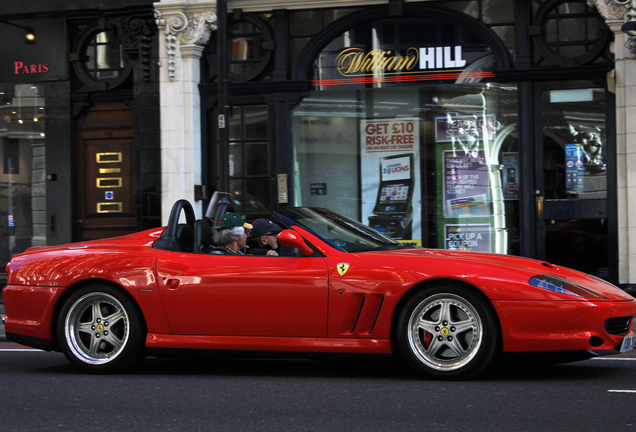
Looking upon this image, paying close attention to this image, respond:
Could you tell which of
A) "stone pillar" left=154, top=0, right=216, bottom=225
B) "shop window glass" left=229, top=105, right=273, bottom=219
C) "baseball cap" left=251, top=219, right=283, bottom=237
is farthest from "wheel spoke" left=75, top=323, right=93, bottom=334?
"shop window glass" left=229, top=105, right=273, bottom=219

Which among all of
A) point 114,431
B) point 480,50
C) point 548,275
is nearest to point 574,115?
point 480,50

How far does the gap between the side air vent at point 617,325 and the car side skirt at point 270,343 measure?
4.65ft

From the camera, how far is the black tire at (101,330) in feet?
19.4

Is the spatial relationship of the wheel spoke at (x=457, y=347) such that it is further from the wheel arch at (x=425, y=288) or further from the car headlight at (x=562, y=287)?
the car headlight at (x=562, y=287)

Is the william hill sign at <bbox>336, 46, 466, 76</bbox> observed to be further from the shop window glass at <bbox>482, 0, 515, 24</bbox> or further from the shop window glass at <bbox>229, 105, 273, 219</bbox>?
the shop window glass at <bbox>229, 105, 273, 219</bbox>

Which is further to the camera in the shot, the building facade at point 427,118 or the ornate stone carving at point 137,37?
the ornate stone carving at point 137,37

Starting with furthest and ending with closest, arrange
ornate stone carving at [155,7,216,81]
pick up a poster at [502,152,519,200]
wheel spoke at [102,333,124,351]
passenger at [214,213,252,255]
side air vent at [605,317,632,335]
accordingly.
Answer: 1. ornate stone carving at [155,7,216,81]
2. pick up a poster at [502,152,519,200]
3. passenger at [214,213,252,255]
4. wheel spoke at [102,333,124,351]
5. side air vent at [605,317,632,335]

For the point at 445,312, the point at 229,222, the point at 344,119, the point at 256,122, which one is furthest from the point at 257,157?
the point at 445,312

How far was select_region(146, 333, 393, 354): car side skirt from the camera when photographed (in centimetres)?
543

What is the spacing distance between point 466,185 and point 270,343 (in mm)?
7165

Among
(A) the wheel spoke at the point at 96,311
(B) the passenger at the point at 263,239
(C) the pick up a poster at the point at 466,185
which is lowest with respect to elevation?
(A) the wheel spoke at the point at 96,311

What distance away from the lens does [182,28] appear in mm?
12539

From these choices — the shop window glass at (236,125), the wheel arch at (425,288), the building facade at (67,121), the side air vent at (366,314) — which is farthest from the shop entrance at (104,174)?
the wheel arch at (425,288)

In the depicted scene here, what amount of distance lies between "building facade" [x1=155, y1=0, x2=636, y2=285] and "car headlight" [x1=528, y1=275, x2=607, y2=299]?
639 cm
